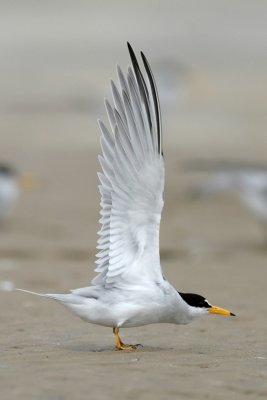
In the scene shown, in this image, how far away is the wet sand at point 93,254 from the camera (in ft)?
16.4

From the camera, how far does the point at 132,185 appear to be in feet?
19.1

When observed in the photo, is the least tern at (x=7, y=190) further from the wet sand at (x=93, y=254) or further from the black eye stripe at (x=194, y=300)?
the black eye stripe at (x=194, y=300)

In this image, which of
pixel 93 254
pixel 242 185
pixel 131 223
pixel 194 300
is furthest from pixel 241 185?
pixel 131 223

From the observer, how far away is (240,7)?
39.8m

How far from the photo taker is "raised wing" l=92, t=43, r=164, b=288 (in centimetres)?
577

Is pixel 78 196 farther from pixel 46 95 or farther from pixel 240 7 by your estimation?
pixel 240 7

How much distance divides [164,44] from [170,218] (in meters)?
20.0

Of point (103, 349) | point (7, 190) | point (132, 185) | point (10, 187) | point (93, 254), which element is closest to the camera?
point (132, 185)

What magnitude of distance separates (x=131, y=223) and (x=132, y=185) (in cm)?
20

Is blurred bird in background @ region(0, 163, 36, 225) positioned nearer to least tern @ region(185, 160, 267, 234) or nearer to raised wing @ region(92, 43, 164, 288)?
least tern @ region(185, 160, 267, 234)

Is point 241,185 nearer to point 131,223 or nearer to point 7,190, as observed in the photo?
point 7,190

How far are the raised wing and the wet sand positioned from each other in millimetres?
456

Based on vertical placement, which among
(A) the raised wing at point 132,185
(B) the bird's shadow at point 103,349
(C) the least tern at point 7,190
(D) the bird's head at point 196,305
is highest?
(C) the least tern at point 7,190

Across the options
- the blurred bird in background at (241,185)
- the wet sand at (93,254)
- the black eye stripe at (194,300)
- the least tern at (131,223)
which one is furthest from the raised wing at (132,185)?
the blurred bird in background at (241,185)
